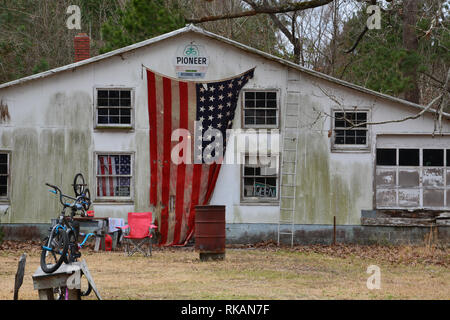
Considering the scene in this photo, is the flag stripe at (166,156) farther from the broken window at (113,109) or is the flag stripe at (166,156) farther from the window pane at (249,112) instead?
the window pane at (249,112)

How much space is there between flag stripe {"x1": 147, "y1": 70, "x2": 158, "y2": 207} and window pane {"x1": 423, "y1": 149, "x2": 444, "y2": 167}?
297 inches

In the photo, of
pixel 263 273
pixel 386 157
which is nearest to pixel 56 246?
pixel 263 273

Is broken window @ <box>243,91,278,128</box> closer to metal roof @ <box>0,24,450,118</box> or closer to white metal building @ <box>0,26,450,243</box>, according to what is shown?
white metal building @ <box>0,26,450,243</box>

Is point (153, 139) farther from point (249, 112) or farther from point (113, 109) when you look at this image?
point (249, 112)

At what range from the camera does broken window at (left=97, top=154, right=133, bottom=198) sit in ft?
75.9

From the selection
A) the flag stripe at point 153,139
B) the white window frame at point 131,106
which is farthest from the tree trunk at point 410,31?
the white window frame at point 131,106

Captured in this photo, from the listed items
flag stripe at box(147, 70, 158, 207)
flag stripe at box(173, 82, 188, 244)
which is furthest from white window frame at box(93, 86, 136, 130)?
flag stripe at box(173, 82, 188, 244)

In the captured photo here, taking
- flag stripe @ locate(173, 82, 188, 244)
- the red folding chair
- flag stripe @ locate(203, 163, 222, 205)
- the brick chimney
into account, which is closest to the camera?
the red folding chair

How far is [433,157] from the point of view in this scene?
23219mm

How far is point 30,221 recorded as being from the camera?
75.3 ft

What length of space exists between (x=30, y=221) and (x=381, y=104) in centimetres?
1030
